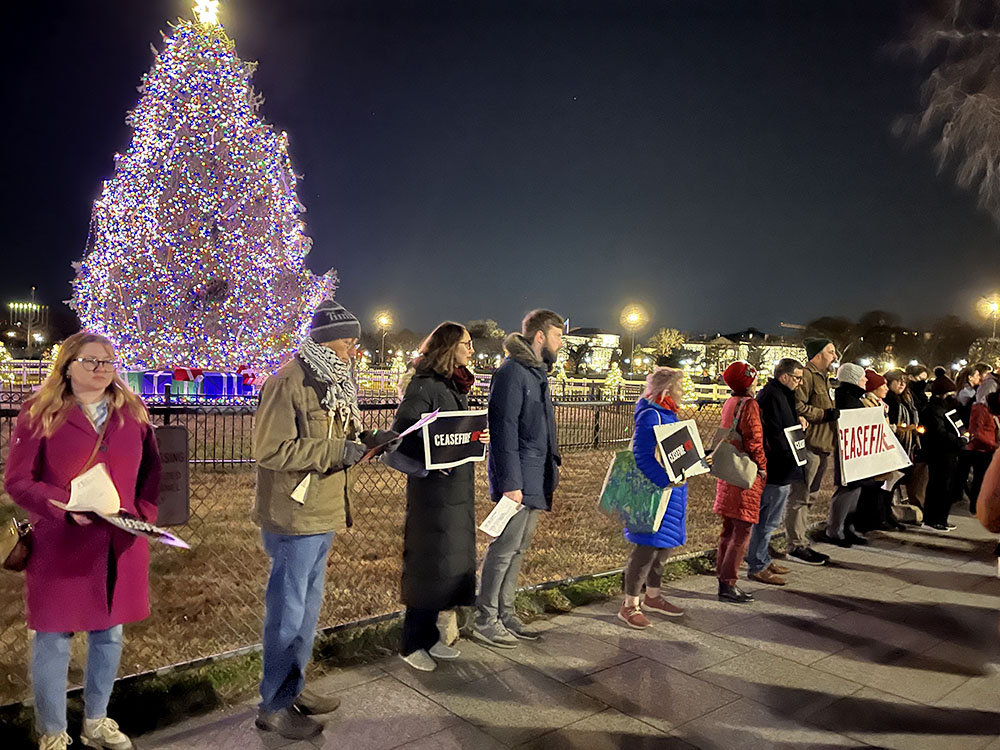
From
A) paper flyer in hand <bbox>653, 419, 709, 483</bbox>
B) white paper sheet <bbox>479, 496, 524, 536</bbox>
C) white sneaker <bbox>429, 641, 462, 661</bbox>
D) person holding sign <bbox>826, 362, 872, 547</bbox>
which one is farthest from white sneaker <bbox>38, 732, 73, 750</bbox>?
person holding sign <bbox>826, 362, 872, 547</bbox>

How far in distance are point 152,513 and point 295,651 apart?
900mm

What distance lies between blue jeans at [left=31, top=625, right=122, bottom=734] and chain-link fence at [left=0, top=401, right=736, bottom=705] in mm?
768

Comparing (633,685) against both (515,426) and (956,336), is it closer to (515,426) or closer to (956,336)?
(515,426)

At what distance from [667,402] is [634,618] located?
1.49 meters

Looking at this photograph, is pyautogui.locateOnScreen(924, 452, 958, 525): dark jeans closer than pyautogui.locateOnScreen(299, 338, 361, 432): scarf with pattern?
No

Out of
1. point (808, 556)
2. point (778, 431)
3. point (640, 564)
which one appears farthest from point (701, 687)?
point (808, 556)

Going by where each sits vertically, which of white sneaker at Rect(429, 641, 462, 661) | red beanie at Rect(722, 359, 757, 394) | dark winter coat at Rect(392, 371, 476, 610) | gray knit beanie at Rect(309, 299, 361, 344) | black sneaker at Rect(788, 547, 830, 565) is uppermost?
gray knit beanie at Rect(309, 299, 361, 344)

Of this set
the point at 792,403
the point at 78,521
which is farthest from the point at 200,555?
the point at 792,403

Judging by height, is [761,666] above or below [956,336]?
below

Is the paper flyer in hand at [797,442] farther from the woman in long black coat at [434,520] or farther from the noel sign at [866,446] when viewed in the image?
the woman in long black coat at [434,520]

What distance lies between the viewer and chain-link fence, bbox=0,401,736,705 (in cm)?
439

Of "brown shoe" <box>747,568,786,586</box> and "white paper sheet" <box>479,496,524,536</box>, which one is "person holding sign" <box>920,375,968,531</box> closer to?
"brown shoe" <box>747,568,786,586</box>

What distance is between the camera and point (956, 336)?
89.6 metres

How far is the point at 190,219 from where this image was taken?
17.3 m
